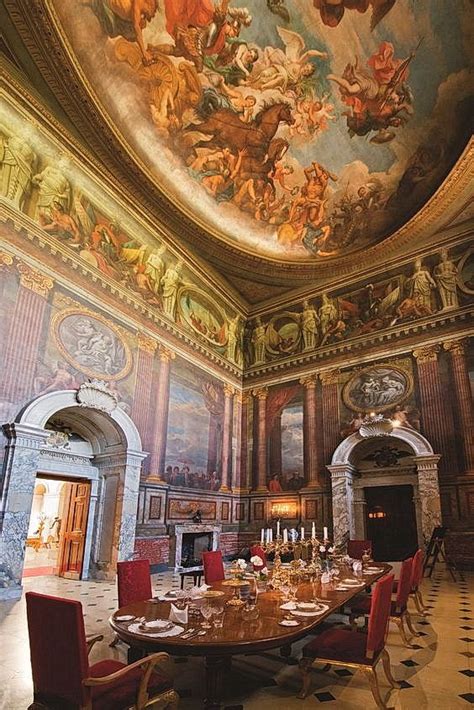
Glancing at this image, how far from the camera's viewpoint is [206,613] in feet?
12.8

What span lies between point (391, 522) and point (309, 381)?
17.7 feet

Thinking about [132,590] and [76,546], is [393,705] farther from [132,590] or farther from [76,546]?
[76,546]

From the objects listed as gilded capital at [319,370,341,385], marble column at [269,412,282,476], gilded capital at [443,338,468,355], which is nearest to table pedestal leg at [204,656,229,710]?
gilded capital at [443,338,468,355]

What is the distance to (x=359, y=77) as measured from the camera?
12.7 metres

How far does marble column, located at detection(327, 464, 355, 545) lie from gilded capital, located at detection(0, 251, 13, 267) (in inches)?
430

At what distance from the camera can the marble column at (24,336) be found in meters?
9.47

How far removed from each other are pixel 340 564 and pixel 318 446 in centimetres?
792

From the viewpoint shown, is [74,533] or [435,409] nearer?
[74,533]

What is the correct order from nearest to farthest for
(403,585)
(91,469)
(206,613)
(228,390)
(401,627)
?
1. (206,613)
2. (401,627)
3. (403,585)
4. (91,469)
5. (228,390)

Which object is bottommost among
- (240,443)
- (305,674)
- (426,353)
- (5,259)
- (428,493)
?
(305,674)

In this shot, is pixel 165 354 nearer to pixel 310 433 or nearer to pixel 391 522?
pixel 310 433

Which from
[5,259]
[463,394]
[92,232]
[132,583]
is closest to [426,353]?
[463,394]

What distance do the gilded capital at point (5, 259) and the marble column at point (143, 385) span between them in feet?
13.9

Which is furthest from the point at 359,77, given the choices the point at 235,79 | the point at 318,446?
the point at 318,446
